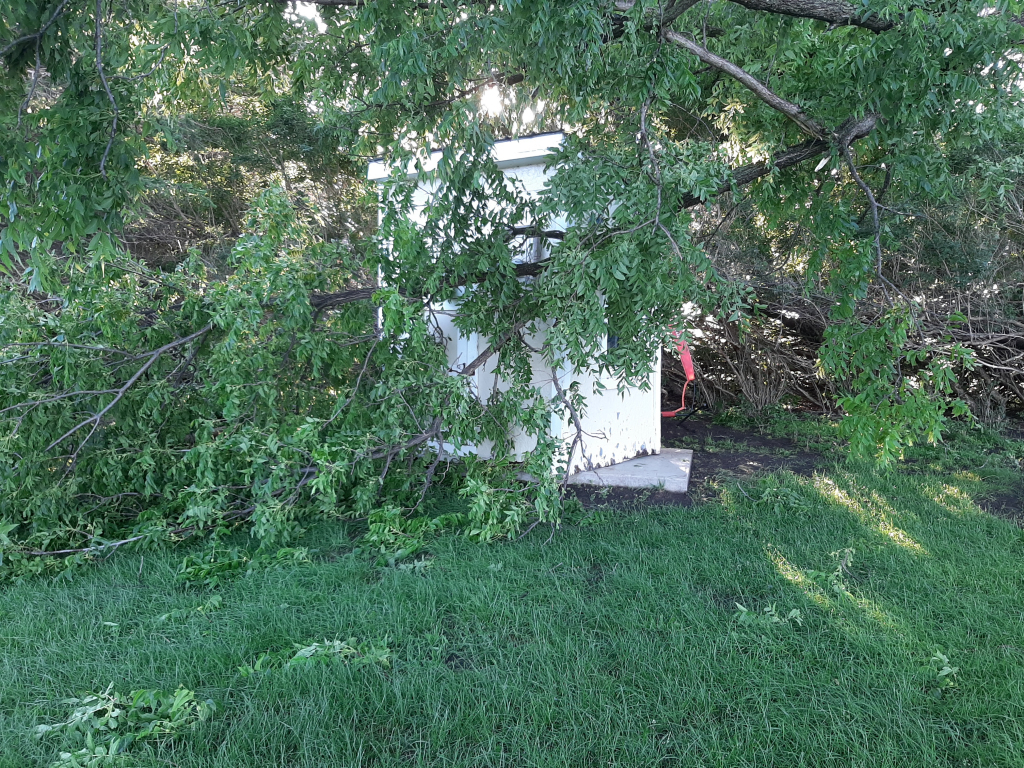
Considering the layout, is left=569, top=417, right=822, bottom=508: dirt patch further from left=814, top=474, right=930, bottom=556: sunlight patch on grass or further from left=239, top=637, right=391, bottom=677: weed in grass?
left=239, top=637, right=391, bottom=677: weed in grass

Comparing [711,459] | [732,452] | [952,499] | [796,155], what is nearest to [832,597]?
[952,499]

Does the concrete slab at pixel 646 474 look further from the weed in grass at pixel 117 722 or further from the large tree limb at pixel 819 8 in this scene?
the weed in grass at pixel 117 722

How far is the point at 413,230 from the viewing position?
15.2 ft

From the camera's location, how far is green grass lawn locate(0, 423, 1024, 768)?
97.7 inches

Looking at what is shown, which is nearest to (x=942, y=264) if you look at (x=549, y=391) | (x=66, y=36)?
(x=549, y=391)

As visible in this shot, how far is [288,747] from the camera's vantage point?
98.3 inches

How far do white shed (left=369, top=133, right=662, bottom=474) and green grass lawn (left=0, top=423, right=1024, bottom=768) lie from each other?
2178mm

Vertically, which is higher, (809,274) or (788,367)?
(809,274)

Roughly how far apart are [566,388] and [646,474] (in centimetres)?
123

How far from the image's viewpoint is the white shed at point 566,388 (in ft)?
21.3

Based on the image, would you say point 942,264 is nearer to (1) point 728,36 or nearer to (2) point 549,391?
(1) point 728,36

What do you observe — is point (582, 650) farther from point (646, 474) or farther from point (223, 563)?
point (646, 474)

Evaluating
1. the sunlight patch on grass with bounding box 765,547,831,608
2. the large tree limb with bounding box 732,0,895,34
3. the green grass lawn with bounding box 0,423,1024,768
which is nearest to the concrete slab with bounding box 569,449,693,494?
the green grass lawn with bounding box 0,423,1024,768

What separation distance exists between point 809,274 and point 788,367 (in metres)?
5.49
